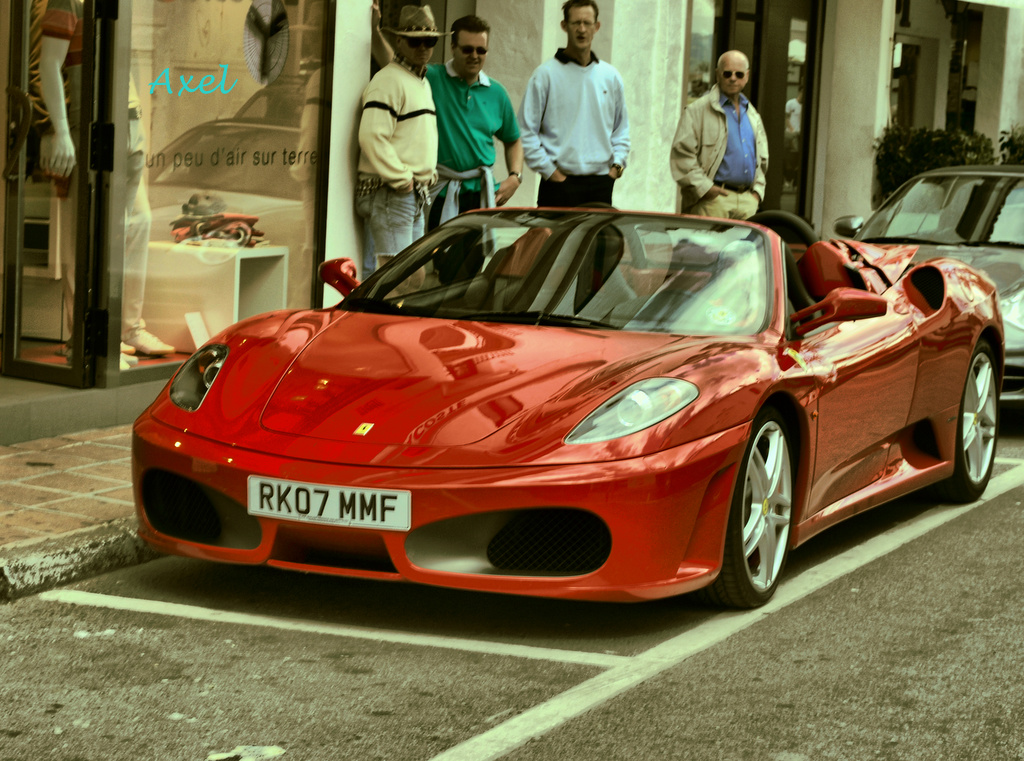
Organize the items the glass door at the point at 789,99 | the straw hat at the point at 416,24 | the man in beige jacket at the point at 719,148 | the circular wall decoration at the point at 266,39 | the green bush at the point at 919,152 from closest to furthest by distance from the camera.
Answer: the straw hat at the point at 416,24, the circular wall decoration at the point at 266,39, the man in beige jacket at the point at 719,148, the green bush at the point at 919,152, the glass door at the point at 789,99

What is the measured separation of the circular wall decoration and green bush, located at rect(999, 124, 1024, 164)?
13.0 m

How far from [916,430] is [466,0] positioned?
7292mm

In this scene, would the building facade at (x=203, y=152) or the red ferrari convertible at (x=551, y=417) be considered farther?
the building facade at (x=203, y=152)

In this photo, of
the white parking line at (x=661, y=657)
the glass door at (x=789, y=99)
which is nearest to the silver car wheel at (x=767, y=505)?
the white parking line at (x=661, y=657)

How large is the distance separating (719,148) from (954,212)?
1584 millimetres

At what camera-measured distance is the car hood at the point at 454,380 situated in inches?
175

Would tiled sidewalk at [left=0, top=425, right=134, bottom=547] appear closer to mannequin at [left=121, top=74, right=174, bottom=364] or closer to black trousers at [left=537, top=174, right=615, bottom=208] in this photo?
mannequin at [left=121, top=74, right=174, bottom=364]

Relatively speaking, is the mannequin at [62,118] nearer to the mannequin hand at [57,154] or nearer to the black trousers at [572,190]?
the mannequin hand at [57,154]

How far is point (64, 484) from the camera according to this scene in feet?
19.8

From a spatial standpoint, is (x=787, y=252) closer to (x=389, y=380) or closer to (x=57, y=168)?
Answer: (x=389, y=380)

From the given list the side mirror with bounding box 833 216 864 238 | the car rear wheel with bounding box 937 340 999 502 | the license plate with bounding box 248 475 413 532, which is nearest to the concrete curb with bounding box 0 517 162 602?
the license plate with bounding box 248 475 413 532

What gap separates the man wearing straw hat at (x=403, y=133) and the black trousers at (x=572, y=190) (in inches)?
39.5

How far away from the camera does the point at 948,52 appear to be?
21.2 meters

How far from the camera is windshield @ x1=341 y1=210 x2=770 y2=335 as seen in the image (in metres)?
5.27
